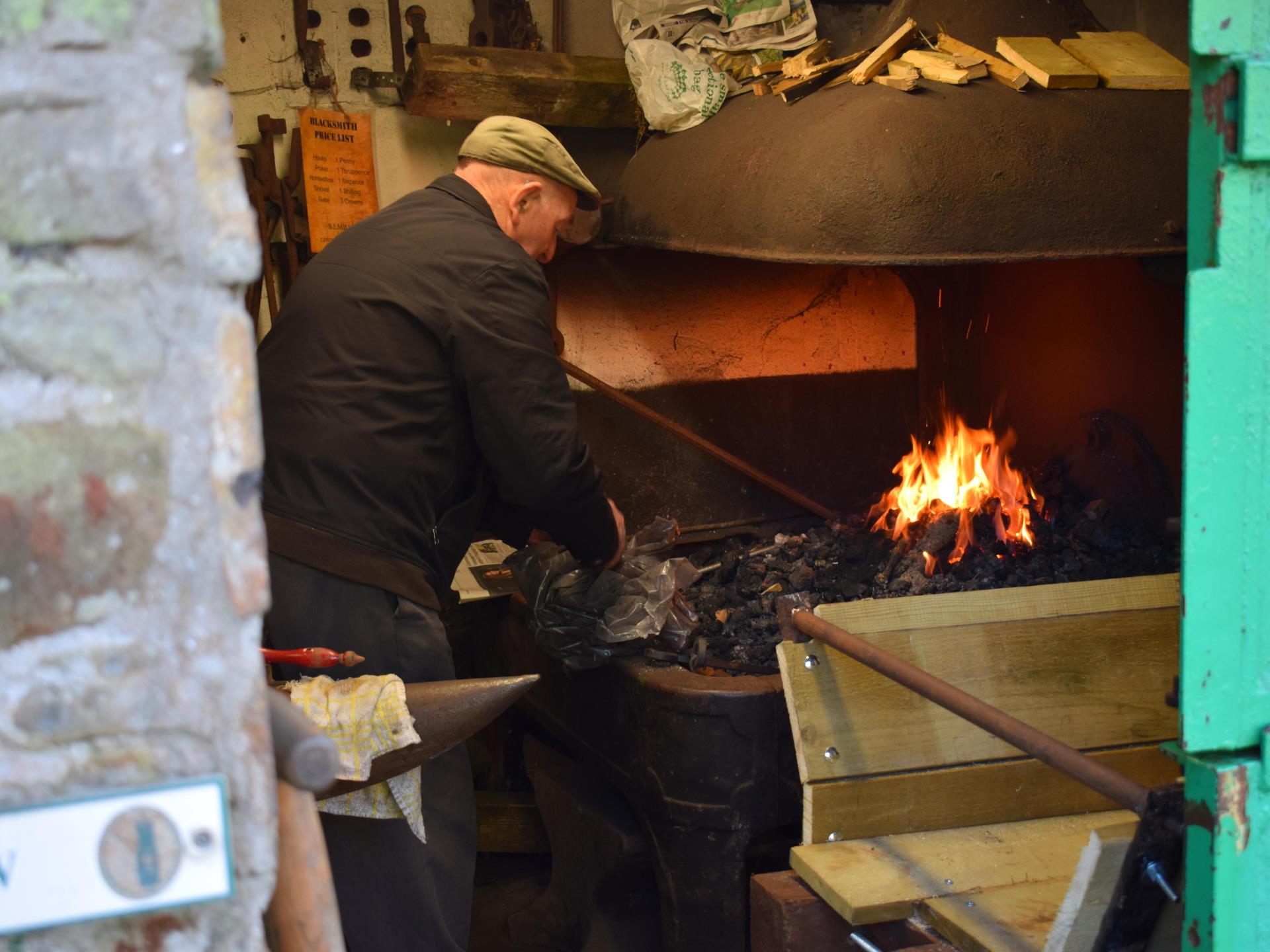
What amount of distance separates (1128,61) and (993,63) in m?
0.36

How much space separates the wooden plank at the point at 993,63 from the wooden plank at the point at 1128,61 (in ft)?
0.68

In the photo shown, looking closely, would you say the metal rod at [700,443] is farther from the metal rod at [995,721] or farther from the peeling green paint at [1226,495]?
the peeling green paint at [1226,495]

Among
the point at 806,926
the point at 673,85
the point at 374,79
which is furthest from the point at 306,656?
the point at 374,79

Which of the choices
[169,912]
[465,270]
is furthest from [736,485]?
[169,912]

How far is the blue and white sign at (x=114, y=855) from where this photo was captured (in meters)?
0.97

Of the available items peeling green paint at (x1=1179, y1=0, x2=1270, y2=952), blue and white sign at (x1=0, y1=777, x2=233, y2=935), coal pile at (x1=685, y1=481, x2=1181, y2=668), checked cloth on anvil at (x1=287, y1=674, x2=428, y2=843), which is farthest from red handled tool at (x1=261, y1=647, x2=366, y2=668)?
coal pile at (x1=685, y1=481, x2=1181, y2=668)

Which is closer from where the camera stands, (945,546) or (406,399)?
(406,399)

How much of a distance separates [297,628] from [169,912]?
1361 mm

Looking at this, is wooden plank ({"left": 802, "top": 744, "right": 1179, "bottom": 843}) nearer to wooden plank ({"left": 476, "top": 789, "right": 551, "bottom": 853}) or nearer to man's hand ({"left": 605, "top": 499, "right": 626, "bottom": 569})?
man's hand ({"left": 605, "top": 499, "right": 626, "bottom": 569})

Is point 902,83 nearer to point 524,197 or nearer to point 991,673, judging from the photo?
point 524,197

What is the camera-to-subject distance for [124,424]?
1038 millimetres

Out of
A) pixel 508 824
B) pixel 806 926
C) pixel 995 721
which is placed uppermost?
pixel 995 721

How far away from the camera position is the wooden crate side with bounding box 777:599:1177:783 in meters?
2.12

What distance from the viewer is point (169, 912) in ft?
3.55
